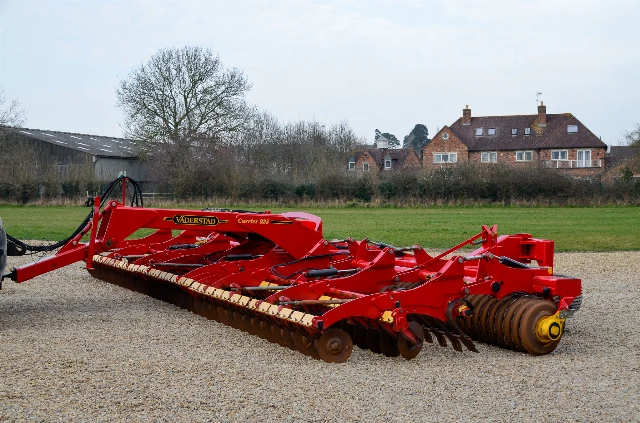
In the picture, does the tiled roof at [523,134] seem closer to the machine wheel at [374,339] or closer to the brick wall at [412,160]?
the brick wall at [412,160]

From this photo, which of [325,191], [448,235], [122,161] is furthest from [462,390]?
[122,161]

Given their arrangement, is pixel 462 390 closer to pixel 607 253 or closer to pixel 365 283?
pixel 365 283

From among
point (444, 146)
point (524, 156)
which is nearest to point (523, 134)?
point (524, 156)

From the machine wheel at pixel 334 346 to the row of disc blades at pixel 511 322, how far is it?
1.54 m

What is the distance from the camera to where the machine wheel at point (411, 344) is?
693cm

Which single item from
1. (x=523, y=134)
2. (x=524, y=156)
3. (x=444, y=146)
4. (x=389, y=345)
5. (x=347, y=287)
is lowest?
(x=389, y=345)

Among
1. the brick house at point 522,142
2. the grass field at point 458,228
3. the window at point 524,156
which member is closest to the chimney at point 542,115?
the brick house at point 522,142

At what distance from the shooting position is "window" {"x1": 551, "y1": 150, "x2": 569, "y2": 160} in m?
63.9

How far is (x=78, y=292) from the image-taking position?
Result: 1188 centimetres

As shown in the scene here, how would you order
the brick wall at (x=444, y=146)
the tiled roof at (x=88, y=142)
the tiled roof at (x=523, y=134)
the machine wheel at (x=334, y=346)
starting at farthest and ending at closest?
the brick wall at (x=444, y=146) → the tiled roof at (x=523, y=134) → the tiled roof at (x=88, y=142) → the machine wheel at (x=334, y=346)

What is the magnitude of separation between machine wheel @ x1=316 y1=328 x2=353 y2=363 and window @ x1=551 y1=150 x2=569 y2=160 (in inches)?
2381

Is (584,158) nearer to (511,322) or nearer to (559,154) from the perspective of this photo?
(559,154)

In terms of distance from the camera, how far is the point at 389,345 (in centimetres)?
711

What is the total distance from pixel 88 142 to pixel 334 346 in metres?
57.6
